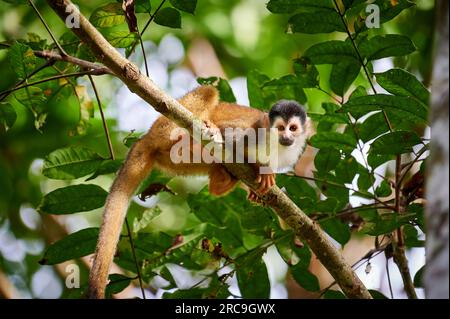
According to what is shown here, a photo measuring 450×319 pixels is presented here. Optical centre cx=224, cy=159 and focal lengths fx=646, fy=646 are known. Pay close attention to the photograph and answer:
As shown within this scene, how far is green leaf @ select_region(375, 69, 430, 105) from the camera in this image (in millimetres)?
3396

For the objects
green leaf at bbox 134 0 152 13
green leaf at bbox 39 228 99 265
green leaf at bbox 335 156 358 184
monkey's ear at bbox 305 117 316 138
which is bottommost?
green leaf at bbox 39 228 99 265

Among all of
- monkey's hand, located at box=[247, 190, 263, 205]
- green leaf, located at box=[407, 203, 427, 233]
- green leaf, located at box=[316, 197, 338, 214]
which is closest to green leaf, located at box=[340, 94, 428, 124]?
green leaf, located at box=[407, 203, 427, 233]

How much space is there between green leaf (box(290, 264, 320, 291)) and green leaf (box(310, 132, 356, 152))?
2.82 feet

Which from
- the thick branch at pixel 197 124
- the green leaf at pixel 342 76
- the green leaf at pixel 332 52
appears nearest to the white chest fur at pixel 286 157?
the green leaf at pixel 342 76

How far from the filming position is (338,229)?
4375 millimetres

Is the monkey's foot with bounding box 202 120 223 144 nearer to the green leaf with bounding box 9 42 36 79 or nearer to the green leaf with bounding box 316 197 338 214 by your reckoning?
the green leaf with bounding box 316 197 338 214

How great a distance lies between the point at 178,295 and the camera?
4262 millimetres

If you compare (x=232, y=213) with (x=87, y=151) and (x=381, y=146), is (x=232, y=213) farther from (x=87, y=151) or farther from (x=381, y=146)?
(x=381, y=146)

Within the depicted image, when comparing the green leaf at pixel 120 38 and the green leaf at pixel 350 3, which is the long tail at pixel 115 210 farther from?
the green leaf at pixel 350 3

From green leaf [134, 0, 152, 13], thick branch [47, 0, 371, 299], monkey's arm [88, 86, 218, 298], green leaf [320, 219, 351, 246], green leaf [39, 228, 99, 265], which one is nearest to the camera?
thick branch [47, 0, 371, 299]

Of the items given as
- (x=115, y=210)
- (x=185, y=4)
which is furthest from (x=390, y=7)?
(x=115, y=210)

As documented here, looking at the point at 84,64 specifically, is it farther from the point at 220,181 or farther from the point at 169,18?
the point at 220,181

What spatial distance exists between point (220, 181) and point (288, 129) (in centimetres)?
61

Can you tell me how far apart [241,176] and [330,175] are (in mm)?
828
